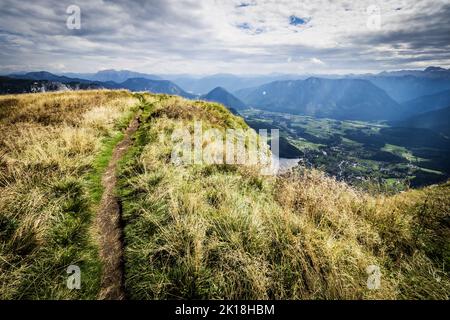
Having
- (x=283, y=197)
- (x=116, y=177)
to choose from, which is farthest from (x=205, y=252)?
(x=116, y=177)

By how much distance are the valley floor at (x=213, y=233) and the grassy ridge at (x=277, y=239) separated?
0.09ft

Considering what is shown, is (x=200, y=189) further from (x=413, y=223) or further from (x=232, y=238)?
(x=413, y=223)

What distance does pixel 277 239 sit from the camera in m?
5.13

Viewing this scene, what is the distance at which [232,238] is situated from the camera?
4.99 meters

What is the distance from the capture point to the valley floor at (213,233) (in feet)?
13.8

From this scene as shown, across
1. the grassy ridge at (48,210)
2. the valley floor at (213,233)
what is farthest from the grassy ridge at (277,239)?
the grassy ridge at (48,210)

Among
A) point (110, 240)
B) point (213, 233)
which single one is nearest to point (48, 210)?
point (110, 240)

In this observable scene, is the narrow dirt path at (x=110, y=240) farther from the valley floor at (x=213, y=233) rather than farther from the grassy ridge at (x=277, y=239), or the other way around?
the grassy ridge at (x=277, y=239)

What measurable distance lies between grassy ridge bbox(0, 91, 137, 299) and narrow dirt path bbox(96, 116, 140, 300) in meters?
0.17

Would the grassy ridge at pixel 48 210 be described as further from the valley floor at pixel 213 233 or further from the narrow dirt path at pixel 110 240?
the narrow dirt path at pixel 110 240

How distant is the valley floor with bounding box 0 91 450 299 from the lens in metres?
4.20

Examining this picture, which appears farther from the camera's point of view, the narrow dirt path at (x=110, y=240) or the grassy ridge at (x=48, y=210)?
the narrow dirt path at (x=110, y=240)

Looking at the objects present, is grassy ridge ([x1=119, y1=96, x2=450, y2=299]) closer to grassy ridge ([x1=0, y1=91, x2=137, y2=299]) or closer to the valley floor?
the valley floor

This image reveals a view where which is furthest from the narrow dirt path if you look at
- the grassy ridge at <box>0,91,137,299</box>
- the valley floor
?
the grassy ridge at <box>0,91,137,299</box>
